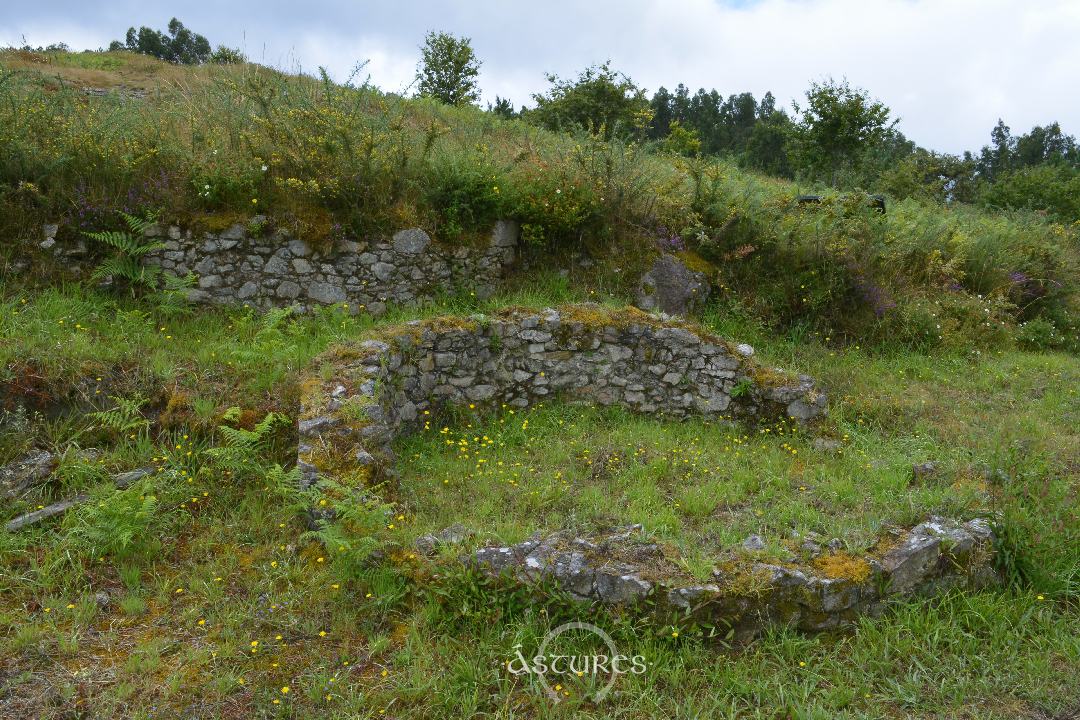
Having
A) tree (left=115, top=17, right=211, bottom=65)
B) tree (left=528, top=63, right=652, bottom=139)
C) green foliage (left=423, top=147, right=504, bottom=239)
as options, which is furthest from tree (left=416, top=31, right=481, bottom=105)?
tree (left=115, top=17, right=211, bottom=65)

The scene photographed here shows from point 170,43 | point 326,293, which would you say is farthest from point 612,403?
point 170,43

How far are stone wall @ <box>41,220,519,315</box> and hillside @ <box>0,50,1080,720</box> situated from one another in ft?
0.13

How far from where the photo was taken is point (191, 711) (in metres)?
3.53

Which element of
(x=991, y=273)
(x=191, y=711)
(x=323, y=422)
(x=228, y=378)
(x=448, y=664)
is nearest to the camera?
(x=191, y=711)

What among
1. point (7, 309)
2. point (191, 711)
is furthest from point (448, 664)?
point (7, 309)

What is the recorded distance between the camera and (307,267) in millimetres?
8305

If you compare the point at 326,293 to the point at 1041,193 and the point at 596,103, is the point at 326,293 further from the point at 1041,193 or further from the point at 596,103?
the point at 1041,193

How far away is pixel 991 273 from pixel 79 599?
1434cm

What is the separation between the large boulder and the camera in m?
9.32

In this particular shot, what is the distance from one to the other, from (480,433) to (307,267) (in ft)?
11.1

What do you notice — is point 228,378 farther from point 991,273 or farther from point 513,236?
point 991,273

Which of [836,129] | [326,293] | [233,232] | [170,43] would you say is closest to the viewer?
[233,232]

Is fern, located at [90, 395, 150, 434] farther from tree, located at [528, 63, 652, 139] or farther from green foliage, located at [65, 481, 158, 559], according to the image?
tree, located at [528, 63, 652, 139]

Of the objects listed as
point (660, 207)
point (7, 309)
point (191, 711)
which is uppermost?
point (660, 207)
